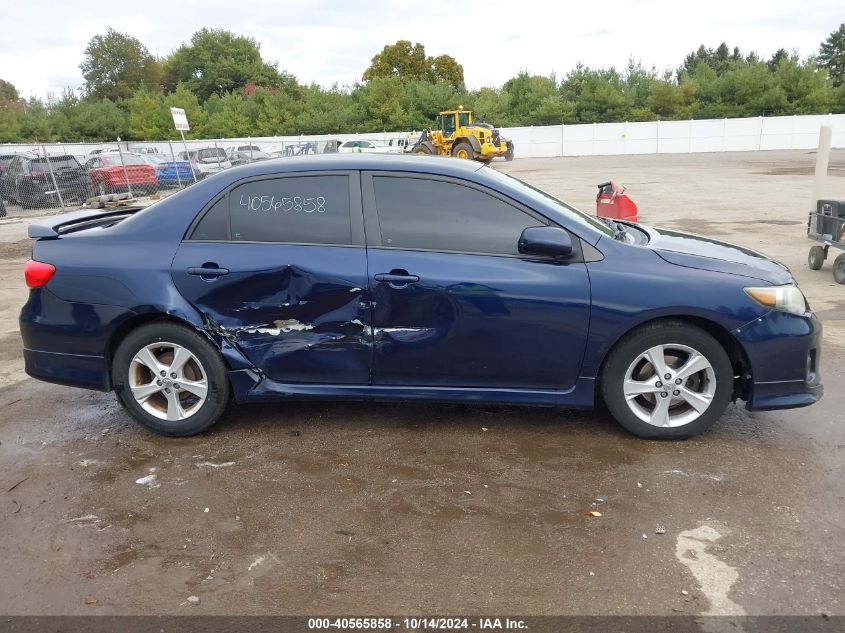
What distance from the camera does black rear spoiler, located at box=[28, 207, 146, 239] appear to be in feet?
14.3

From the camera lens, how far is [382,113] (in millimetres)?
58125

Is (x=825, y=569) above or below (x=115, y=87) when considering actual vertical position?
below

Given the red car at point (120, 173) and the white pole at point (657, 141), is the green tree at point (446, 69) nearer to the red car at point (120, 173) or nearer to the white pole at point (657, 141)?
the white pole at point (657, 141)

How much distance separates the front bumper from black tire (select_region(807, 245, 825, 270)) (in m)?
A: 5.36

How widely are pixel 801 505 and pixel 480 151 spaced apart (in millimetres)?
31632

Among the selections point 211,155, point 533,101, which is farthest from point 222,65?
point 211,155

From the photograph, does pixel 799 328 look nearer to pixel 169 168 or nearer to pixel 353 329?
pixel 353 329

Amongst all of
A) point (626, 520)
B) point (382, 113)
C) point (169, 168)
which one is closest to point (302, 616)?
point (626, 520)

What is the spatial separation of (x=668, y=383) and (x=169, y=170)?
23.3 meters

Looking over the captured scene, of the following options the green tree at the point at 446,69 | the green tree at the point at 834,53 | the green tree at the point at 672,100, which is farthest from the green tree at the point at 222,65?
the green tree at the point at 834,53

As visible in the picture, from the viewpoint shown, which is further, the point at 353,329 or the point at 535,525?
the point at 353,329

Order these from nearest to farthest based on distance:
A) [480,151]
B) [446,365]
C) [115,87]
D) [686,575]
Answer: [686,575], [446,365], [480,151], [115,87]

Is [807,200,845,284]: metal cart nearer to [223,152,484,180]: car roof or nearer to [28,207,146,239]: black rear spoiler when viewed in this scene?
[223,152,484,180]: car roof

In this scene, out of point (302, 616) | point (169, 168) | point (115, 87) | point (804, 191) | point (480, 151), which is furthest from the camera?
point (115, 87)
